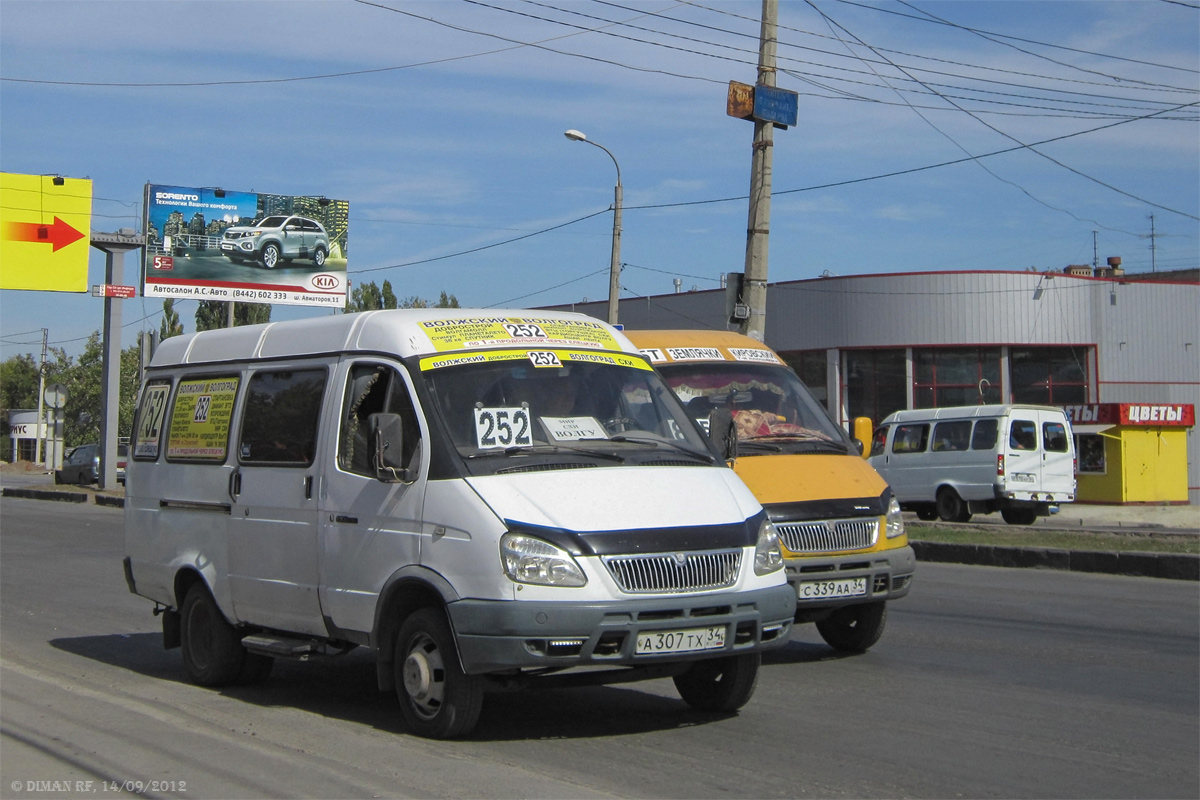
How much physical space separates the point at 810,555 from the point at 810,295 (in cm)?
3519

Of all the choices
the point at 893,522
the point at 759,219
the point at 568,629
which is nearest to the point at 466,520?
the point at 568,629

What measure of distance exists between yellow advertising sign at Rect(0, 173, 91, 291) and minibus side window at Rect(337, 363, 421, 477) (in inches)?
1048

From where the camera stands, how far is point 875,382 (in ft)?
136

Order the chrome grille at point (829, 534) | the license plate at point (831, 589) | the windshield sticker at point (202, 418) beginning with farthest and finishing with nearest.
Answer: the chrome grille at point (829, 534), the license plate at point (831, 589), the windshield sticker at point (202, 418)

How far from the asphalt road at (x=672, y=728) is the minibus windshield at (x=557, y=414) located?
56.3 inches

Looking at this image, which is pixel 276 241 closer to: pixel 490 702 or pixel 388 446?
pixel 490 702

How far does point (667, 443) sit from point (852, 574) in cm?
227

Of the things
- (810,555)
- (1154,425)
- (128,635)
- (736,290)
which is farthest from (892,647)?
(1154,425)

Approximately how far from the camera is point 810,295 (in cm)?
4266

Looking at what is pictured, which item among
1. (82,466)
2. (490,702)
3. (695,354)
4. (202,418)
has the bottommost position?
(490,702)

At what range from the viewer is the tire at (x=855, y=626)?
8.97m

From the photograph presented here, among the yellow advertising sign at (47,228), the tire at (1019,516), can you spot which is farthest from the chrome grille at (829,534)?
the yellow advertising sign at (47,228)

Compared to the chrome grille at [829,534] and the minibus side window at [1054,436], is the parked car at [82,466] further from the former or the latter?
the chrome grille at [829,534]

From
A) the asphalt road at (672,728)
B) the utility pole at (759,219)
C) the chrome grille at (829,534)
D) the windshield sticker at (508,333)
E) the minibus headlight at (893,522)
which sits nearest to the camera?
the asphalt road at (672,728)
